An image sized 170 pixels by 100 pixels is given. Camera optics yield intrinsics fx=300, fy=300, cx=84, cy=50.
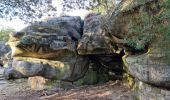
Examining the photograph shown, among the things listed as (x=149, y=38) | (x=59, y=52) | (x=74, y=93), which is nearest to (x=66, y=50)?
(x=59, y=52)

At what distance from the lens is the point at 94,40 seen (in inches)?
535

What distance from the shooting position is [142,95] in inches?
376

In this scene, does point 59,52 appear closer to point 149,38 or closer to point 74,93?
point 74,93

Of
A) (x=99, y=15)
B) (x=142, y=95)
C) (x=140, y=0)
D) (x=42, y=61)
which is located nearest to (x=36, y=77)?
(x=42, y=61)

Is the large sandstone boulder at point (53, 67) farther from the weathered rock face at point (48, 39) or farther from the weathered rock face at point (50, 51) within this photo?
the weathered rock face at point (48, 39)

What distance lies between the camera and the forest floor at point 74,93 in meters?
11.9

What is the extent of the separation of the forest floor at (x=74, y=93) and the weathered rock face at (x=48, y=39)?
5.90 feet

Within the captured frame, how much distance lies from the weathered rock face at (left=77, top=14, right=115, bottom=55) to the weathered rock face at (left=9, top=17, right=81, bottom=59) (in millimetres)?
708

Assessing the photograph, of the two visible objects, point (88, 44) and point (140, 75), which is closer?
point (140, 75)

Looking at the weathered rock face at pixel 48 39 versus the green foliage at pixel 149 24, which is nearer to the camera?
the green foliage at pixel 149 24

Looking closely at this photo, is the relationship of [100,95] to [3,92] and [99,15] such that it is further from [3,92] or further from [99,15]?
[3,92]

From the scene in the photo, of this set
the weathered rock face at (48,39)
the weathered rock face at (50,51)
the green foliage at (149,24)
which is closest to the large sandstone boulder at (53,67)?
the weathered rock face at (50,51)

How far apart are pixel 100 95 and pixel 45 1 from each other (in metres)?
4.32

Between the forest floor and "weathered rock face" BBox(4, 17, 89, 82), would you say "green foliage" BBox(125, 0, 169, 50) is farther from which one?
"weathered rock face" BBox(4, 17, 89, 82)
